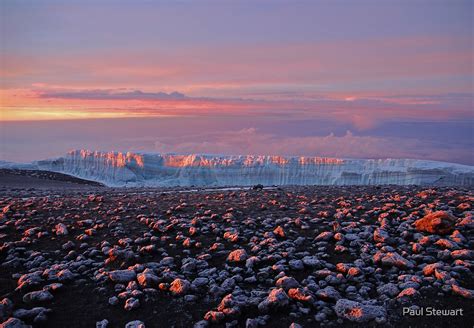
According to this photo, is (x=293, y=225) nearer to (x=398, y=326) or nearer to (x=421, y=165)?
(x=398, y=326)

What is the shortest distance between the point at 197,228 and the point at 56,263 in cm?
294

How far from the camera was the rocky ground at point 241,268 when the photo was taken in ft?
17.4

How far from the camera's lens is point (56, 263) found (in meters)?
7.32

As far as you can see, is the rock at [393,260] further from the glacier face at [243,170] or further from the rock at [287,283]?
the glacier face at [243,170]

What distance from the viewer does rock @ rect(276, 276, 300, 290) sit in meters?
5.82

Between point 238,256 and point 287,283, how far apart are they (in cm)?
132

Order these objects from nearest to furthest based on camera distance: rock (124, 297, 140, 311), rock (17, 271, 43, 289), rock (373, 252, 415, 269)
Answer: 1. rock (124, 297, 140, 311)
2. rock (17, 271, 43, 289)
3. rock (373, 252, 415, 269)

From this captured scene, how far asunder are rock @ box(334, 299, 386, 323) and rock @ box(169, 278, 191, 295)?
7.29ft

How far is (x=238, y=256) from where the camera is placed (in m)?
6.93

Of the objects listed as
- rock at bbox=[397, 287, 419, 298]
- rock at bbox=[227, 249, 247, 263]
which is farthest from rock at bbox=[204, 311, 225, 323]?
rock at bbox=[397, 287, 419, 298]

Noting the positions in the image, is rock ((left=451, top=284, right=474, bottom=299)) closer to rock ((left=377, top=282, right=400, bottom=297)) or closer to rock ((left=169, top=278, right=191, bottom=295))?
rock ((left=377, top=282, right=400, bottom=297))

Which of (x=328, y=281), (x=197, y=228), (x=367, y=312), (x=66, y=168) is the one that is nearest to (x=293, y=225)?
(x=197, y=228)

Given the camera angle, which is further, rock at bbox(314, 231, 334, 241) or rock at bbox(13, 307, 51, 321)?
rock at bbox(314, 231, 334, 241)

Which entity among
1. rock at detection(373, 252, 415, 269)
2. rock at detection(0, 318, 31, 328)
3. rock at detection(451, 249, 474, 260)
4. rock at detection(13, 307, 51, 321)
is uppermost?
rock at detection(451, 249, 474, 260)
